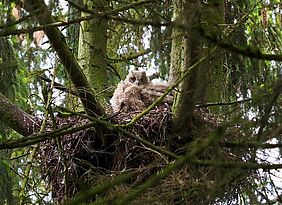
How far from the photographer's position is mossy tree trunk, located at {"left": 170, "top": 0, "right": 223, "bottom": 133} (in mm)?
2291

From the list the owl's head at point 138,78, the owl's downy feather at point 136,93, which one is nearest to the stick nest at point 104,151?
the owl's downy feather at point 136,93

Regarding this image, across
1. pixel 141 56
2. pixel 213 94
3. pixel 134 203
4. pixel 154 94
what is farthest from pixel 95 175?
pixel 141 56

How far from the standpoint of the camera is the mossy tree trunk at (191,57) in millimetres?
2291

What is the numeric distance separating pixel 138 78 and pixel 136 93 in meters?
0.31

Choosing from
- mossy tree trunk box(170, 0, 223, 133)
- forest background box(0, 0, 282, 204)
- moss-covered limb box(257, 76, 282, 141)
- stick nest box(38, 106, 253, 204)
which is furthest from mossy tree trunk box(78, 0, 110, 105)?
moss-covered limb box(257, 76, 282, 141)

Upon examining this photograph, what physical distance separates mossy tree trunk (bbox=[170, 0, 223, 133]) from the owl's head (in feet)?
2.34

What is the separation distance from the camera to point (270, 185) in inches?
147

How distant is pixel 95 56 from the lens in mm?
A: 5711

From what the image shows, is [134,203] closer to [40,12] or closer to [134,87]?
[40,12]

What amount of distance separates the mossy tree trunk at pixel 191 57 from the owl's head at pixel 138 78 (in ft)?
2.34

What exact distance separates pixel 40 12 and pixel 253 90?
1012mm

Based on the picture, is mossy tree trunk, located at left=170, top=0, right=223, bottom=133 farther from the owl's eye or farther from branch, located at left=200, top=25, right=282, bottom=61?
the owl's eye

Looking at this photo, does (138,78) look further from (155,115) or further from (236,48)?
(236,48)

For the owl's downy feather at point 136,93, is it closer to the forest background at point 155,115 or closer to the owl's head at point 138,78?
the owl's head at point 138,78
